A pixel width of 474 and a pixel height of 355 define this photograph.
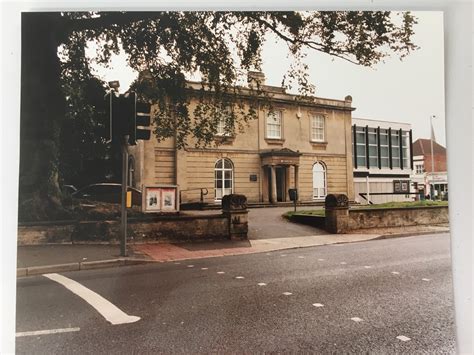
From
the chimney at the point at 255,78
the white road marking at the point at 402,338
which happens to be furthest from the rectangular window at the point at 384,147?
the white road marking at the point at 402,338

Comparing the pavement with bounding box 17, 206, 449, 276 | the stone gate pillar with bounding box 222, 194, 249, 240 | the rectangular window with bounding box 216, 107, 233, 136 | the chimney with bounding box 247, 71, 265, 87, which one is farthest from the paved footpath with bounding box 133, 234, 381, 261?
the chimney with bounding box 247, 71, 265, 87

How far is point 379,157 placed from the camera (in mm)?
2748

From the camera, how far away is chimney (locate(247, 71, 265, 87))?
2637mm

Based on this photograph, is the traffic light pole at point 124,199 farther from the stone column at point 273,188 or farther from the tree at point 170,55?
the stone column at point 273,188

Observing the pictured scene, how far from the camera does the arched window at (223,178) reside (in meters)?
2.62

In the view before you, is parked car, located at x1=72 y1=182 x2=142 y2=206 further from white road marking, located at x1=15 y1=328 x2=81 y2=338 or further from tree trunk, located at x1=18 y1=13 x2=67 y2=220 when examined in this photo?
white road marking, located at x1=15 y1=328 x2=81 y2=338

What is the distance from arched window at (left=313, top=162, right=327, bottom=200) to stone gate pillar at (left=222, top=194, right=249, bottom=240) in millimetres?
556

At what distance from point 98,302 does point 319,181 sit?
1767 mm

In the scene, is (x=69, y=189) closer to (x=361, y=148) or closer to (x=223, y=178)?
(x=223, y=178)

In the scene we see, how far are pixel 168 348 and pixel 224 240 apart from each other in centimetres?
92

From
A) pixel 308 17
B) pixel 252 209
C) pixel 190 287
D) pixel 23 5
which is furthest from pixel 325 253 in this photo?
pixel 23 5

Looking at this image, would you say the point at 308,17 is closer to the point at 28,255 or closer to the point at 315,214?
the point at 315,214

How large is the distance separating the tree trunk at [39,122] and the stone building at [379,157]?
2.25 metres

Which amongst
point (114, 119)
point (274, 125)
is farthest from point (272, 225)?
point (114, 119)
